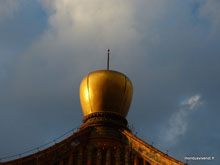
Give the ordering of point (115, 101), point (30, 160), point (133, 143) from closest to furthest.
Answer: point (30, 160)
point (133, 143)
point (115, 101)

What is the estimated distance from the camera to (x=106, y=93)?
3453 cm

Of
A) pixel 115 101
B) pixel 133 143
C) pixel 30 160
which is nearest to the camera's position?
pixel 30 160

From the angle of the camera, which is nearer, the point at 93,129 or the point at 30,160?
the point at 30,160

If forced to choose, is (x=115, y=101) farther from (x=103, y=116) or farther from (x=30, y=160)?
(x=30, y=160)

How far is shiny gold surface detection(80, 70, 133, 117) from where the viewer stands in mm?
34406

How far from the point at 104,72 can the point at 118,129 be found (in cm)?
397

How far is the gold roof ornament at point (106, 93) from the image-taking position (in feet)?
113

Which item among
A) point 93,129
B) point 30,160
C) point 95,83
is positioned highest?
point 95,83

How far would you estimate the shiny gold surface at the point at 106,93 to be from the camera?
3441 cm

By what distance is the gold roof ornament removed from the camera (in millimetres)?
34406

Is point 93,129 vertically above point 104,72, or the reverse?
point 104,72

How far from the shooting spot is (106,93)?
3453 centimetres

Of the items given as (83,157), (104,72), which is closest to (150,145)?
(83,157)

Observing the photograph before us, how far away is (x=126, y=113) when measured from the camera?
3528 cm
